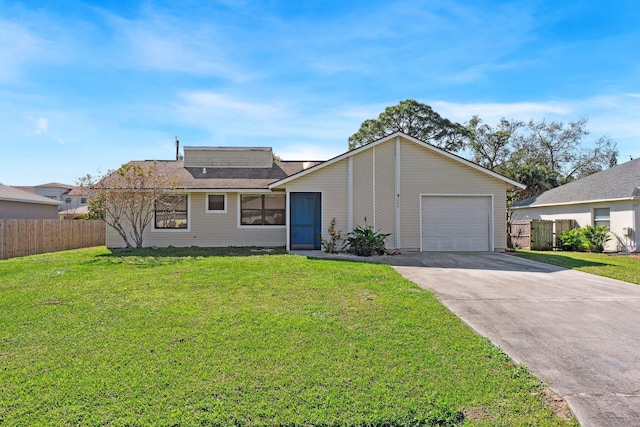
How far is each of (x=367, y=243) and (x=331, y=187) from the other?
2.59m

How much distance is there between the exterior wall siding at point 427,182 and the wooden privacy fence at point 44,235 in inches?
579

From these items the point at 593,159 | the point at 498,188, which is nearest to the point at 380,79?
the point at 498,188

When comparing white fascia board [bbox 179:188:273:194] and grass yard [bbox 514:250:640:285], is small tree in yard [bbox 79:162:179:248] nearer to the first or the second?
white fascia board [bbox 179:188:273:194]

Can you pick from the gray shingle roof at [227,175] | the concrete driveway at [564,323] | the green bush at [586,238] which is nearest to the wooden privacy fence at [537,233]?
the green bush at [586,238]

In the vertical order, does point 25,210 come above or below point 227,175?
below

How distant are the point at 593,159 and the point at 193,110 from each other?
127ft

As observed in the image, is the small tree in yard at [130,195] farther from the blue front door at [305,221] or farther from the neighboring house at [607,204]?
the neighboring house at [607,204]

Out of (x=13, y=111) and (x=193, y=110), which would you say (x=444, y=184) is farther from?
(x=13, y=111)

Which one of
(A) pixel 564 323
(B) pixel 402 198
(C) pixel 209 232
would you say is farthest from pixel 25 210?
(A) pixel 564 323

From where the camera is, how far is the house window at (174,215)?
611 inches

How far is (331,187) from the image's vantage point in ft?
45.1

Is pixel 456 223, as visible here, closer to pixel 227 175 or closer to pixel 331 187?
pixel 331 187

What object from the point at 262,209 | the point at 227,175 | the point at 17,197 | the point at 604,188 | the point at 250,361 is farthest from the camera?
the point at 17,197

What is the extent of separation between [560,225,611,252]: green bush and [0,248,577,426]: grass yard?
13.3 m
